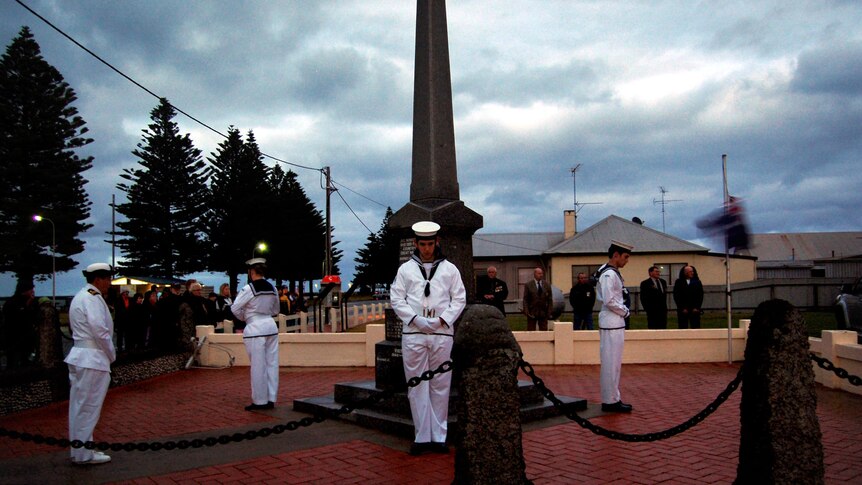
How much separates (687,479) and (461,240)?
12.4ft

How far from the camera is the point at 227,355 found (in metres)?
12.8

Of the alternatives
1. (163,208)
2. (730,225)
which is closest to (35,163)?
Answer: (163,208)

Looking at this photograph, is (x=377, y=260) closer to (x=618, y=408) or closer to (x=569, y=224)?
(x=569, y=224)

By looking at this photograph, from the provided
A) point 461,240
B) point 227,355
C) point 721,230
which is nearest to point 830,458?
point 721,230

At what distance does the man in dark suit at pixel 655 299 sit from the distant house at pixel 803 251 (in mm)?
28906

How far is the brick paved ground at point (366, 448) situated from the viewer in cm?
539

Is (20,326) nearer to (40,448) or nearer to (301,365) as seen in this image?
(301,365)

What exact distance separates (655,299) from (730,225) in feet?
24.4

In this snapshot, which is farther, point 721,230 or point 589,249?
point 589,249

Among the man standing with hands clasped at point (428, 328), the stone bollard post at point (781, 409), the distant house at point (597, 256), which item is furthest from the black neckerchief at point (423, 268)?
the distant house at point (597, 256)

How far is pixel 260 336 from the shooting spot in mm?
8516

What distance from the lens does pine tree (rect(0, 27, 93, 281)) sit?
148 feet

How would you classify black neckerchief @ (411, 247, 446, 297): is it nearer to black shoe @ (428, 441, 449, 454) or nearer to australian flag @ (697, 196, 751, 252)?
black shoe @ (428, 441, 449, 454)

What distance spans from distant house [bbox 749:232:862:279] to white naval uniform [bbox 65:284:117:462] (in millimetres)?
39404
